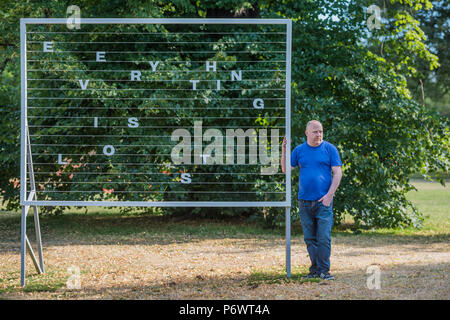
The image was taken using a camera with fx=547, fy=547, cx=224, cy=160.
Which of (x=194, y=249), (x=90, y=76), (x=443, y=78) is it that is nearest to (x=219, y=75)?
(x=90, y=76)

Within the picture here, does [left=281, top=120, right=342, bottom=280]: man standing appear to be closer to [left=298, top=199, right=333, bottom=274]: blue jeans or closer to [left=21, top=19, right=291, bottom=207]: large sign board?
[left=298, top=199, right=333, bottom=274]: blue jeans

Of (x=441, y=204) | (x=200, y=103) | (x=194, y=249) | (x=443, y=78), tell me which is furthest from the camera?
(x=443, y=78)

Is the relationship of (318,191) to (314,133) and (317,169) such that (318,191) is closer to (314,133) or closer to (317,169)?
(317,169)

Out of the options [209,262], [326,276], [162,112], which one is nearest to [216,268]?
[209,262]

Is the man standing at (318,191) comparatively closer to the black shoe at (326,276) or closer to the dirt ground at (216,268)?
the black shoe at (326,276)

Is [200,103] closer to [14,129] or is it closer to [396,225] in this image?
[14,129]

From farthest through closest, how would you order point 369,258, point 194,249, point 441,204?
point 441,204 → point 194,249 → point 369,258

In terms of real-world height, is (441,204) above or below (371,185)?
below

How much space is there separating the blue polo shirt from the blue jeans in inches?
4.6

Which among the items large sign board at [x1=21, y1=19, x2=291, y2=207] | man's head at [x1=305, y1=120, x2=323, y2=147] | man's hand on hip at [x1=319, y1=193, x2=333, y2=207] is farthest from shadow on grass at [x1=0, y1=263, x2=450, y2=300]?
large sign board at [x1=21, y1=19, x2=291, y2=207]

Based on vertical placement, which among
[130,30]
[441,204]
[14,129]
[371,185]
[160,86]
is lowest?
[441,204]

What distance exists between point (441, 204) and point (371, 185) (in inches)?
294

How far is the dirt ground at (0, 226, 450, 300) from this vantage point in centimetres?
558

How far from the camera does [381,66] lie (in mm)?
11602
